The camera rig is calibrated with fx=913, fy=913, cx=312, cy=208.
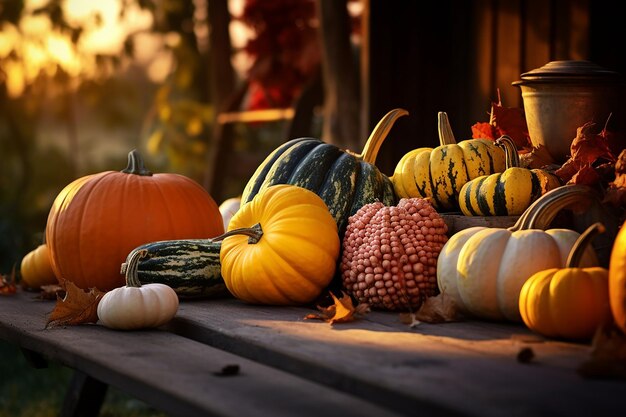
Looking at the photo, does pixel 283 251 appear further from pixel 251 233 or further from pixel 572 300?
pixel 572 300

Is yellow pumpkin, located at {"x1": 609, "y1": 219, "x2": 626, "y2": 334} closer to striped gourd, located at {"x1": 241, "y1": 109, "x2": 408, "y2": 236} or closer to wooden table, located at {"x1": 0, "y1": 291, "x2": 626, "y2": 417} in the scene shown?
wooden table, located at {"x1": 0, "y1": 291, "x2": 626, "y2": 417}

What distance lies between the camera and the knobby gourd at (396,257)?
8.25 ft

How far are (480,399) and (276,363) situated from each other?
57 centimetres

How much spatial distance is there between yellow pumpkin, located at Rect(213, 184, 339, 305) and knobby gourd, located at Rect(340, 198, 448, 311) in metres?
0.09

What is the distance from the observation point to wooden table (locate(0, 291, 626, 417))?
156 centimetres

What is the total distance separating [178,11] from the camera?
8969 millimetres

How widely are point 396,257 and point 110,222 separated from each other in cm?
106

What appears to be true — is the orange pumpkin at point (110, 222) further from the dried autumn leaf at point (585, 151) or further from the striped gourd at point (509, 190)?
the dried autumn leaf at point (585, 151)

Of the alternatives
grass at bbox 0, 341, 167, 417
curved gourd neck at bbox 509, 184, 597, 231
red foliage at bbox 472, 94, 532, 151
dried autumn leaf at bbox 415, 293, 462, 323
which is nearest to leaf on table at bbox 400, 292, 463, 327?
dried autumn leaf at bbox 415, 293, 462, 323

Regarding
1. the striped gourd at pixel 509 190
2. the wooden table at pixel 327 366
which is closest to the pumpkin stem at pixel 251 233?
the wooden table at pixel 327 366

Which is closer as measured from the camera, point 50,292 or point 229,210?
point 50,292

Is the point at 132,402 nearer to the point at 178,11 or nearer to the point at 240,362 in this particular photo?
the point at 240,362

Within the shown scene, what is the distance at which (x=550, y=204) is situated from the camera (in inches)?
91.5

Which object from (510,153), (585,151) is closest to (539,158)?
(510,153)
